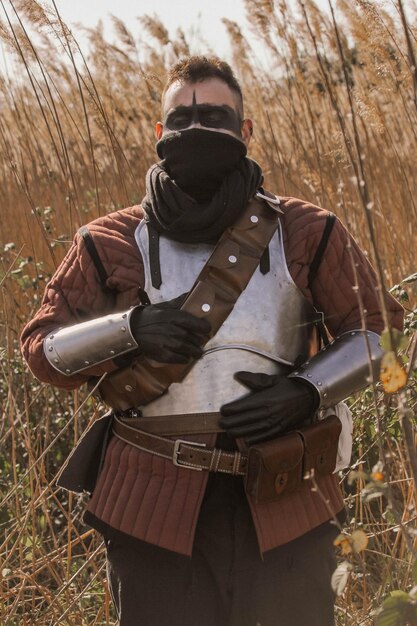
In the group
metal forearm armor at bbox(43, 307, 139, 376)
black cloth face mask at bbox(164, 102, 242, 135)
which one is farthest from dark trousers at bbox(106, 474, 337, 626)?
black cloth face mask at bbox(164, 102, 242, 135)

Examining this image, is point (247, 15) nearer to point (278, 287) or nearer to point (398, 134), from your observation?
point (398, 134)

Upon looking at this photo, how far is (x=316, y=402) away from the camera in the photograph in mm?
2246

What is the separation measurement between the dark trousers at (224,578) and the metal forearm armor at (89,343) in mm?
338

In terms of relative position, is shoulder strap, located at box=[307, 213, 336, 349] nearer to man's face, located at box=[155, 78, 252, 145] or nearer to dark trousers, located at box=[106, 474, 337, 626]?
man's face, located at box=[155, 78, 252, 145]

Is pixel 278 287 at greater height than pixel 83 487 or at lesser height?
greater

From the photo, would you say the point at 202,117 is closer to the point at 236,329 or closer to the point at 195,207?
the point at 195,207

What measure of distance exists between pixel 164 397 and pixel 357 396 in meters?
0.95

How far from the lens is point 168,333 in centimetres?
218

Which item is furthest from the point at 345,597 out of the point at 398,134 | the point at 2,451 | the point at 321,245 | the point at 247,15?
the point at 398,134

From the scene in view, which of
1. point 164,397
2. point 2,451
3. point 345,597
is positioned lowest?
point 345,597

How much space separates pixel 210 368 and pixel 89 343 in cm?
25

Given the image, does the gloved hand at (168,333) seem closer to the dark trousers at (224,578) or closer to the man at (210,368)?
the man at (210,368)

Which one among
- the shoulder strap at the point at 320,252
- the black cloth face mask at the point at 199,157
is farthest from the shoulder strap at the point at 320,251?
the black cloth face mask at the point at 199,157

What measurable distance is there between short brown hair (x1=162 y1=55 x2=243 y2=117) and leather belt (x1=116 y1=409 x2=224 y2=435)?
694 millimetres
